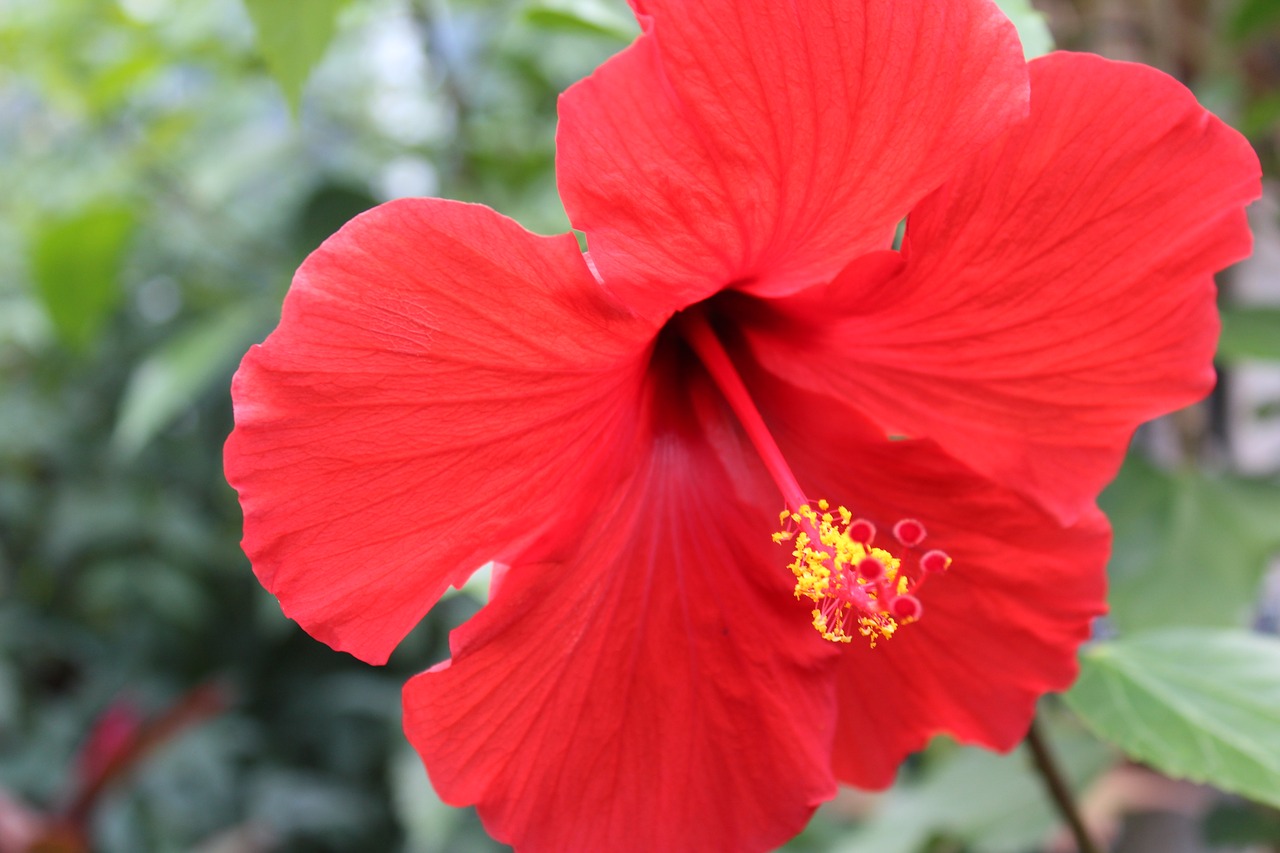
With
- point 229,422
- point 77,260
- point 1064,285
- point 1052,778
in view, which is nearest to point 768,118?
point 1064,285

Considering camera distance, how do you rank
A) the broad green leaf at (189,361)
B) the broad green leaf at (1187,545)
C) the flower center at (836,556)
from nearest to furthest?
the flower center at (836,556), the broad green leaf at (1187,545), the broad green leaf at (189,361)

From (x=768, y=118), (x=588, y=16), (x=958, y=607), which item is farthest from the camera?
(x=588, y=16)

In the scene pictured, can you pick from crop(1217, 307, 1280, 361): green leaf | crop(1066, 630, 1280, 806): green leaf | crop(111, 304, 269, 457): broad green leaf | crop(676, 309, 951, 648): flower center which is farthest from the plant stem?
crop(111, 304, 269, 457): broad green leaf

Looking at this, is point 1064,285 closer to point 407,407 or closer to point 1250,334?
point 407,407

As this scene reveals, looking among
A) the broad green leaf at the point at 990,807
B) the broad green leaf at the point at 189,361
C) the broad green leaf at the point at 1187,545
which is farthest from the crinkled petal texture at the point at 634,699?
the broad green leaf at the point at 189,361

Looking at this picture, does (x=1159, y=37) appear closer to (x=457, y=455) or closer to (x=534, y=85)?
(x=534, y=85)

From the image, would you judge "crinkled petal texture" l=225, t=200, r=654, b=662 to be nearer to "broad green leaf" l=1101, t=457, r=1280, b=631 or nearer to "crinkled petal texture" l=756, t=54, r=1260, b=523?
"crinkled petal texture" l=756, t=54, r=1260, b=523

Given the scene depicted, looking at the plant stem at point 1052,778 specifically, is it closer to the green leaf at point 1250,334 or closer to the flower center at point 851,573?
the flower center at point 851,573
